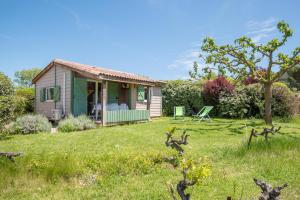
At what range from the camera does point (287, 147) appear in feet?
22.2

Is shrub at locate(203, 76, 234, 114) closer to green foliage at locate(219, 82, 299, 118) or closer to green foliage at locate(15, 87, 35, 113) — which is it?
green foliage at locate(219, 82, 299, 118)

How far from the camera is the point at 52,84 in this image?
53.2 feet

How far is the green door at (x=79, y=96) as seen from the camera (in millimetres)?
14750

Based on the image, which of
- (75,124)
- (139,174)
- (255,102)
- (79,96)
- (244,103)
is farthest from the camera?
(244,103)

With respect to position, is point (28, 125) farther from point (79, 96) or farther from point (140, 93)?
point (140, 93)

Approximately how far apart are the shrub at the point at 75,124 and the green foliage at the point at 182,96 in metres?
10.3

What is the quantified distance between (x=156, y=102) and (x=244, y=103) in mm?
6958

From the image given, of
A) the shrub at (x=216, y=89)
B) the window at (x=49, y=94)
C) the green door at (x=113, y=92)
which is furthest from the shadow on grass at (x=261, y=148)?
the window at (x=49, y=94)

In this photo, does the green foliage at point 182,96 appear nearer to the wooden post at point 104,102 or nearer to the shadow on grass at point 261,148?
the wooden post at point 104,102

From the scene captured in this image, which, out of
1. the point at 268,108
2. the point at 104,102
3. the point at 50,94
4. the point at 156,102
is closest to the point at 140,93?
the point at 156,102

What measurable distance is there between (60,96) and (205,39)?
30.4ft

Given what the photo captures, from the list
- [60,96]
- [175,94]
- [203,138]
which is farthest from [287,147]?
[175,94]

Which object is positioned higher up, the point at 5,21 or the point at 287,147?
the point at 5,21

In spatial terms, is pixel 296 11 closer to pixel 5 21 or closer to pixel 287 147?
pixel 287 147
